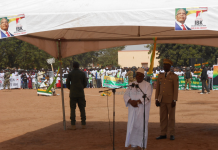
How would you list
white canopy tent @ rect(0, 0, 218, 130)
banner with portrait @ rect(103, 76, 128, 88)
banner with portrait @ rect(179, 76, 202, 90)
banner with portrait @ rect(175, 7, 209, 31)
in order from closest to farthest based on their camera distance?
banner with portrait @ rect(175, 7, 209, 31) → white canopy tent @ rect(0, 0, 218, 130) → banner with portrait @ rect(179, 76, 202, 90) → banner with portrait @ rect(103, 76, 128, 88)

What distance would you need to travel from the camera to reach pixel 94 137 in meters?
8.12

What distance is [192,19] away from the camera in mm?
4566

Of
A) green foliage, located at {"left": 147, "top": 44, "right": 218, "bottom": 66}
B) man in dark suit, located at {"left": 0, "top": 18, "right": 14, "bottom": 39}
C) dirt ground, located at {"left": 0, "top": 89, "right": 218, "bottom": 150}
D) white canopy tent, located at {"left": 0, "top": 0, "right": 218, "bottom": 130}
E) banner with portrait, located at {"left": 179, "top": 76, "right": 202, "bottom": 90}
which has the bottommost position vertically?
dirt ground, located at {"left": 0, "top": 89, "right": 218, "bottom": 150}

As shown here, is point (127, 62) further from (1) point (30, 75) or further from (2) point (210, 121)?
(2) point (210, 121)

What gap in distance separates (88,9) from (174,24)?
153 centimetres

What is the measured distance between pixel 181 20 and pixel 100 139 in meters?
4.41

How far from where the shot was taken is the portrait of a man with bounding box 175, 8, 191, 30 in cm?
458

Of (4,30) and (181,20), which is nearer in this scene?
(181,20)

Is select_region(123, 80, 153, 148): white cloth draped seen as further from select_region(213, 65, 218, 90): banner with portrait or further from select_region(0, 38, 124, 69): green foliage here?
select_region(0, 38, 124, 69): green foliage

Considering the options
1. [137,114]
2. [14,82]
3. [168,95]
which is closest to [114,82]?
[14,82]

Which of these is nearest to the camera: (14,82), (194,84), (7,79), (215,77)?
(215,77)

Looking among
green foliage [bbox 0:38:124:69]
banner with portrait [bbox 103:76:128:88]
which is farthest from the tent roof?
green foliage [bbox 0:38:124:69]

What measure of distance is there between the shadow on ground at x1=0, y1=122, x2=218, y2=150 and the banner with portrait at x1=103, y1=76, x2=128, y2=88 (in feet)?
60.6

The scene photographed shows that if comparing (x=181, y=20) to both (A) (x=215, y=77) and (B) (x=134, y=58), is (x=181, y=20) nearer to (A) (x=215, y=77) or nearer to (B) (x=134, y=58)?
(A) (x=215, y=77)
